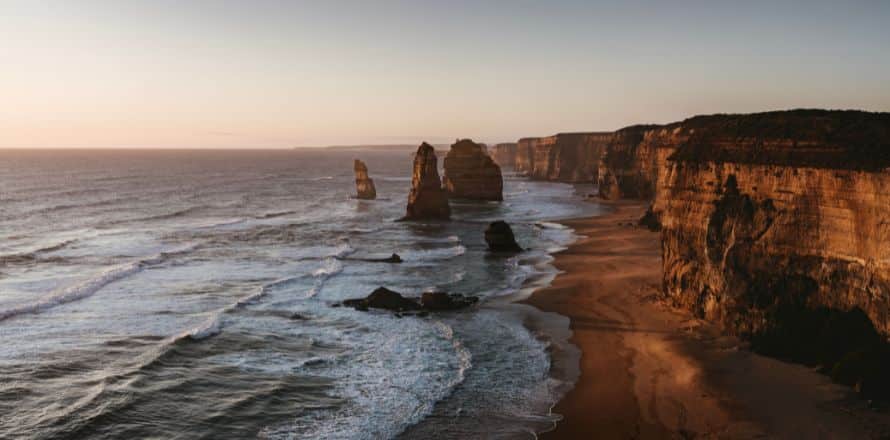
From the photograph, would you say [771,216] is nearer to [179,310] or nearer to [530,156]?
[179,310]

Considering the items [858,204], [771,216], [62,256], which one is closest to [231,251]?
[62,256]

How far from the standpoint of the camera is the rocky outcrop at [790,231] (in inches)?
950

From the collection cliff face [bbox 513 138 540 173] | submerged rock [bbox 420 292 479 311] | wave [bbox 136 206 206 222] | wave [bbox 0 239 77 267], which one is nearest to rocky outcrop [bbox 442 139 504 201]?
wave [bbox 136 206 206 222]

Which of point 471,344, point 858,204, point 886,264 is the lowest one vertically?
point 471,344

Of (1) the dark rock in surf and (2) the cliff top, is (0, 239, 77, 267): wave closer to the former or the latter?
(1) the dark rock in surf

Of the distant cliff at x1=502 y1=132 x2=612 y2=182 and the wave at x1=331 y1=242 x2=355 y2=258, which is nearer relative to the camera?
the wave at x1=331 y1=242 x2=355 y2=258

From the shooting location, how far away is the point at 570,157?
15800 cm

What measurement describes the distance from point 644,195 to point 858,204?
79.7 metres

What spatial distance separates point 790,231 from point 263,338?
22253mm

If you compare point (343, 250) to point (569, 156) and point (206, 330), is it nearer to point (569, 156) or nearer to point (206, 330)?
point (206, 330)

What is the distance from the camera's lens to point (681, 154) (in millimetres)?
35094

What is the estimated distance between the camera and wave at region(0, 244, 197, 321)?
35.9 m

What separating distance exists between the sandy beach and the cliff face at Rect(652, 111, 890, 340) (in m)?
2.02

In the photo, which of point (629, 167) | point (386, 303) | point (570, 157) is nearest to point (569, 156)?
point (570, 157)
